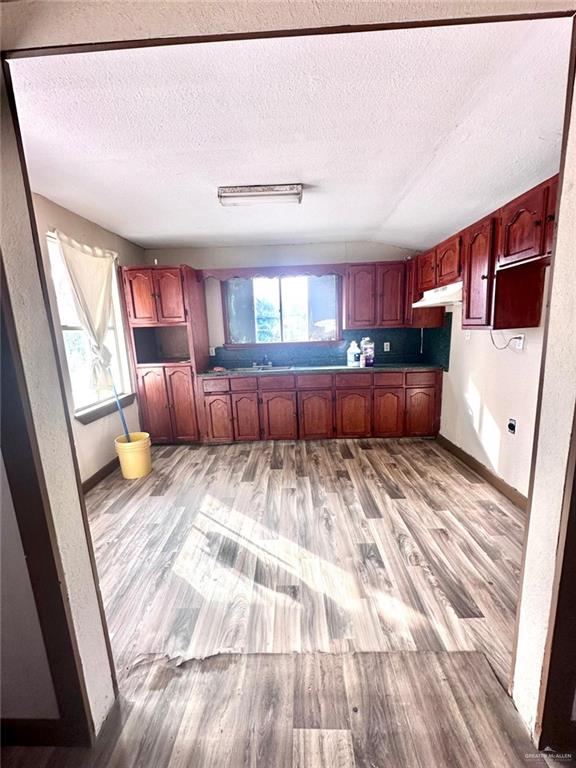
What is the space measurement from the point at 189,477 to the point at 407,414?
260cm

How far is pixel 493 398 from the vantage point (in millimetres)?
2740

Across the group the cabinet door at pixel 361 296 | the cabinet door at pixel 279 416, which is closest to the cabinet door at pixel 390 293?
the cabinet door at pixel 361 296

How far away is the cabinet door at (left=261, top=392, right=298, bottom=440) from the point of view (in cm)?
381

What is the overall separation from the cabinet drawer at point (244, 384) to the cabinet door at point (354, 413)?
3.36ft

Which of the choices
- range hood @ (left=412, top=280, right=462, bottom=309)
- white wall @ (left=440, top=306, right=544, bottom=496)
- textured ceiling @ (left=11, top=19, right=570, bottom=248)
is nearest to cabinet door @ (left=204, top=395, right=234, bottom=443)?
textured ceiling @ (left=11, top=19, right=570, bottom=248)

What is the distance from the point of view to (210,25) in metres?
0.79

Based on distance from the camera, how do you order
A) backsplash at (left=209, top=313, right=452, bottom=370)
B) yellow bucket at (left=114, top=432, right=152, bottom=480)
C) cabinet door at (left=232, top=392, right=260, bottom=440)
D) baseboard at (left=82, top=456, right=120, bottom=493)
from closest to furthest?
baseboard at (left=82, top=456, right=120, bottom=493) → yellow bucket at (left=114, top=432, right=152, bottom=480) → cabinet door at (left=232, top=392, right=260, bottom=440) → backsplash at (left=209, top=313, right=452, bottom=370)

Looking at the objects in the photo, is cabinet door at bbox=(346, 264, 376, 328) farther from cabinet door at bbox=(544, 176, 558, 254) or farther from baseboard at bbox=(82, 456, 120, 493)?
baseboard at bbox=(82, 456, 120, 493)

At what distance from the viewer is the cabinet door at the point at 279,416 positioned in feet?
12.5

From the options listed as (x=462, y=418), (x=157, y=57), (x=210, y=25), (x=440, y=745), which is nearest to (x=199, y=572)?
(x=440, y=745)

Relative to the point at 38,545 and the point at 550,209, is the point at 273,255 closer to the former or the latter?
the point at 550,209

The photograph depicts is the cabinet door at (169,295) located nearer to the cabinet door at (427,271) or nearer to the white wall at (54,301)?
the white wall at (54,301)

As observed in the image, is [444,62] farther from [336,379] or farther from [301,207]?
[336,379]

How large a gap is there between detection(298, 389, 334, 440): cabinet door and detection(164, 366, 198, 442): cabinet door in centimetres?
132
